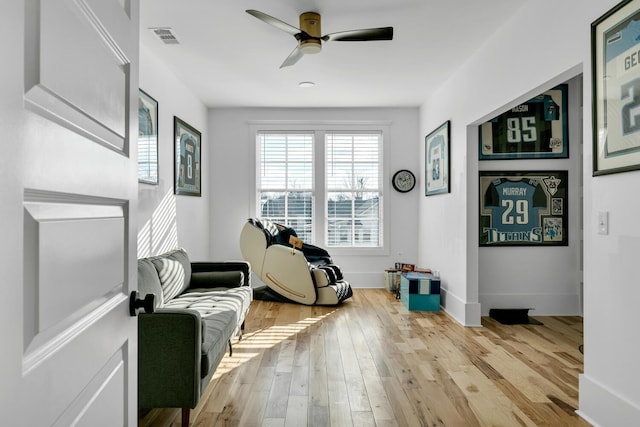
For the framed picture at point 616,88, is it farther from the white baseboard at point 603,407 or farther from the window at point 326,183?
the window at point 326,183

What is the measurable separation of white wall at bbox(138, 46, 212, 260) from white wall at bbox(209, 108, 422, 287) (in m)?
0.36

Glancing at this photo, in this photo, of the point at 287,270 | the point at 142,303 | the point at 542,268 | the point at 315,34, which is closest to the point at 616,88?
the point at 315,34

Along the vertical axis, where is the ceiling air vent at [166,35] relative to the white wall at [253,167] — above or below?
above

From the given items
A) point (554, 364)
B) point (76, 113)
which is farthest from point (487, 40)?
point (76, 113)

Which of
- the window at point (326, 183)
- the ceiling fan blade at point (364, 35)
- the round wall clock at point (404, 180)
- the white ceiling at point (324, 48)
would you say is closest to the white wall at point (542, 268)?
the white ceiling at point (324, 48)

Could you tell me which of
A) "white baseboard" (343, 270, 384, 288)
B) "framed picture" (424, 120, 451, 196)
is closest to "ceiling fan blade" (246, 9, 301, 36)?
"framed picture" (424, 120, 451, 196)

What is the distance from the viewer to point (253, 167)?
20.6 feet

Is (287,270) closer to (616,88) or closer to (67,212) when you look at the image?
(616,88)

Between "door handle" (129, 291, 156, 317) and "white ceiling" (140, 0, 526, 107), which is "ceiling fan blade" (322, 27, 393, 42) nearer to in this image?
"white ceiling" (140, 0, 526, 107)

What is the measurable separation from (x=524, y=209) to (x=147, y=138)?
4.02 m

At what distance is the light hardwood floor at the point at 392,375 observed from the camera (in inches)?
93.8

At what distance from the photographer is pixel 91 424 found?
2.92 feet

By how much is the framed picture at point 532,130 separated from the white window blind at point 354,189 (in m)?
1.96

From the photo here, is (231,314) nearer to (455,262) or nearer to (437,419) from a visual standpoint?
(437,419)
